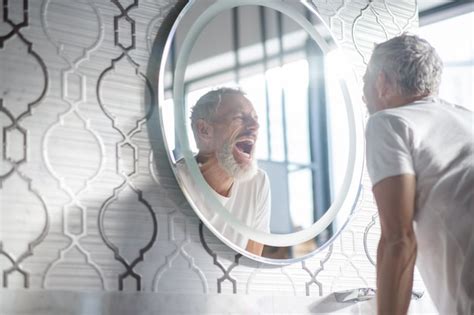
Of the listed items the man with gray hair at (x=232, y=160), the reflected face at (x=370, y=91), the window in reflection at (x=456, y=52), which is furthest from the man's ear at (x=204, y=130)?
the window in reflection at (x=456, y=52)

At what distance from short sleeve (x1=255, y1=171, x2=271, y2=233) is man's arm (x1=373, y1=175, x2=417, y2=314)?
21 cm

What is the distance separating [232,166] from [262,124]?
4.6 inches

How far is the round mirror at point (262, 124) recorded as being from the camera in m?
1.35

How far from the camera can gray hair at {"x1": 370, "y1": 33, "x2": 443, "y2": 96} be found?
158 cm

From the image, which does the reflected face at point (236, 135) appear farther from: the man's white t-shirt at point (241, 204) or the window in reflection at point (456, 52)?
the window in reflection at point (456, 52)

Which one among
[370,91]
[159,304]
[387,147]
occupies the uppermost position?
[370,91]

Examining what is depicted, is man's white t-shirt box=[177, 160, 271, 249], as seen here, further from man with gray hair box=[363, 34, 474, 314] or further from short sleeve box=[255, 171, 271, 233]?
man with gray hair box=[363, 34, 474, 314]

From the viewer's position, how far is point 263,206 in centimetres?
145

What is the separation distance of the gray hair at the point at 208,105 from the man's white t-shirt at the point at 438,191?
1.11 ft

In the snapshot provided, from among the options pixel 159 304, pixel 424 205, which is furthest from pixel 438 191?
pixel 159 304

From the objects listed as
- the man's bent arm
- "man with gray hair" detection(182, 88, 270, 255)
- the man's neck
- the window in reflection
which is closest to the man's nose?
"man with gray hair" detection(182, 88, 270, 255)

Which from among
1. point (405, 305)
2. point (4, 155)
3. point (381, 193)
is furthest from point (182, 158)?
point (405, 305)

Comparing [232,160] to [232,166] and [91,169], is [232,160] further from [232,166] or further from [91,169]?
[91,169]

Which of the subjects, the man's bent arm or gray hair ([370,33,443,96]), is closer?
the man's bent arm
